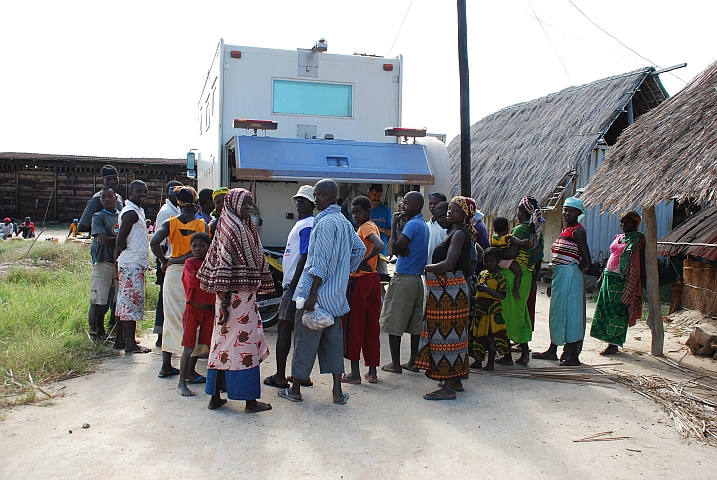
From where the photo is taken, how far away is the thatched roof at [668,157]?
18.2 feet

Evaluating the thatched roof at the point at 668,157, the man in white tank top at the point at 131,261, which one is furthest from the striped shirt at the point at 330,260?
the thatched roof at the point at 668,157

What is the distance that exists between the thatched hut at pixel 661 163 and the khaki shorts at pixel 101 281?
16.9 feet

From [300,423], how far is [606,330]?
3.88m

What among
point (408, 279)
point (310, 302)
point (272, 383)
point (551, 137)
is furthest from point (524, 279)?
point (551, 137)

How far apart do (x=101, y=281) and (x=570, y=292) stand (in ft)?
15.4

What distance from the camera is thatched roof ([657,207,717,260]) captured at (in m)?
8.78

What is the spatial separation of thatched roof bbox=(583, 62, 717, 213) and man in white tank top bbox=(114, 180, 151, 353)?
4.73 m

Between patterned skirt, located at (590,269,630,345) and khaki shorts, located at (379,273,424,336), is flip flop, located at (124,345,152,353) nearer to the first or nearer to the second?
khaki shorts, located at (379,273,424,336)

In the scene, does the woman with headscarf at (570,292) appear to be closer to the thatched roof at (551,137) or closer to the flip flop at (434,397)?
the flip flop at (434,397)

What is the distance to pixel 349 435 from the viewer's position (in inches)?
161

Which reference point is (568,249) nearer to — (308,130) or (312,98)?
(308,130)

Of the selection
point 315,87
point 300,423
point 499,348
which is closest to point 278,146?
point 315,87

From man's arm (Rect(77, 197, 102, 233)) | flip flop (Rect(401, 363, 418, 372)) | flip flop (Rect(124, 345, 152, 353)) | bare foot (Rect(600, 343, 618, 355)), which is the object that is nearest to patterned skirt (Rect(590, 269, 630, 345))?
bare foot (Rect(600, 343, 618, 355))

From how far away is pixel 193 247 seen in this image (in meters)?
4.78
